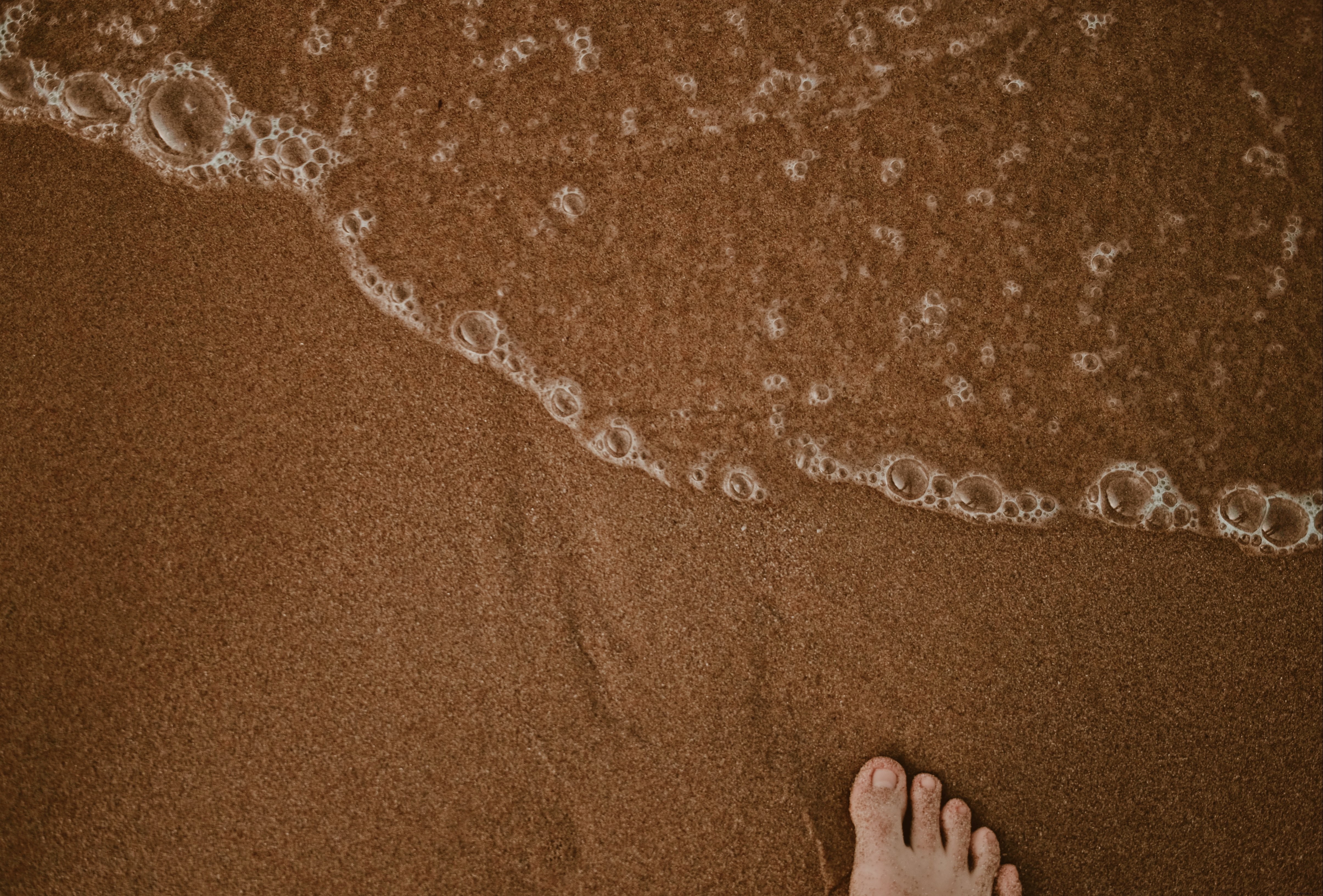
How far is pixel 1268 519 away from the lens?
1885mm

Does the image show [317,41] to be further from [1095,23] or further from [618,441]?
[1095,23]

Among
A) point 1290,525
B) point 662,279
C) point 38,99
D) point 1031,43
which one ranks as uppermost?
point 1031,43

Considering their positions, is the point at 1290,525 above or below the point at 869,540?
above

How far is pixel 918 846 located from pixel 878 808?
17cm

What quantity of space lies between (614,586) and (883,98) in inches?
53.1

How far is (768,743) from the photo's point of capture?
1748mm

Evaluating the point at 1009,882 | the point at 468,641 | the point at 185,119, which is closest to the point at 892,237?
the point at 468,641

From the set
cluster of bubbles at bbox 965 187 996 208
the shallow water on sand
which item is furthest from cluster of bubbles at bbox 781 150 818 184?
cluster of bubbles at bbox 965 187 996 208

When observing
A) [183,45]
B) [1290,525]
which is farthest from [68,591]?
[1290,525]

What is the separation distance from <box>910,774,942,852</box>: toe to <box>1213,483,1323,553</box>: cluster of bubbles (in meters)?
0.93

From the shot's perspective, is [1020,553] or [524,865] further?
[1020,553]

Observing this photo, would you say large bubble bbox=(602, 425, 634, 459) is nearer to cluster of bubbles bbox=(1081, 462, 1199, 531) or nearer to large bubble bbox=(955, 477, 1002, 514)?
large bubble bbox=(955, 477, 1002, 514)

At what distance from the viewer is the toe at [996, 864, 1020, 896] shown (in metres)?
1.78

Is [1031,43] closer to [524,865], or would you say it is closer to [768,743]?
[768,743]
